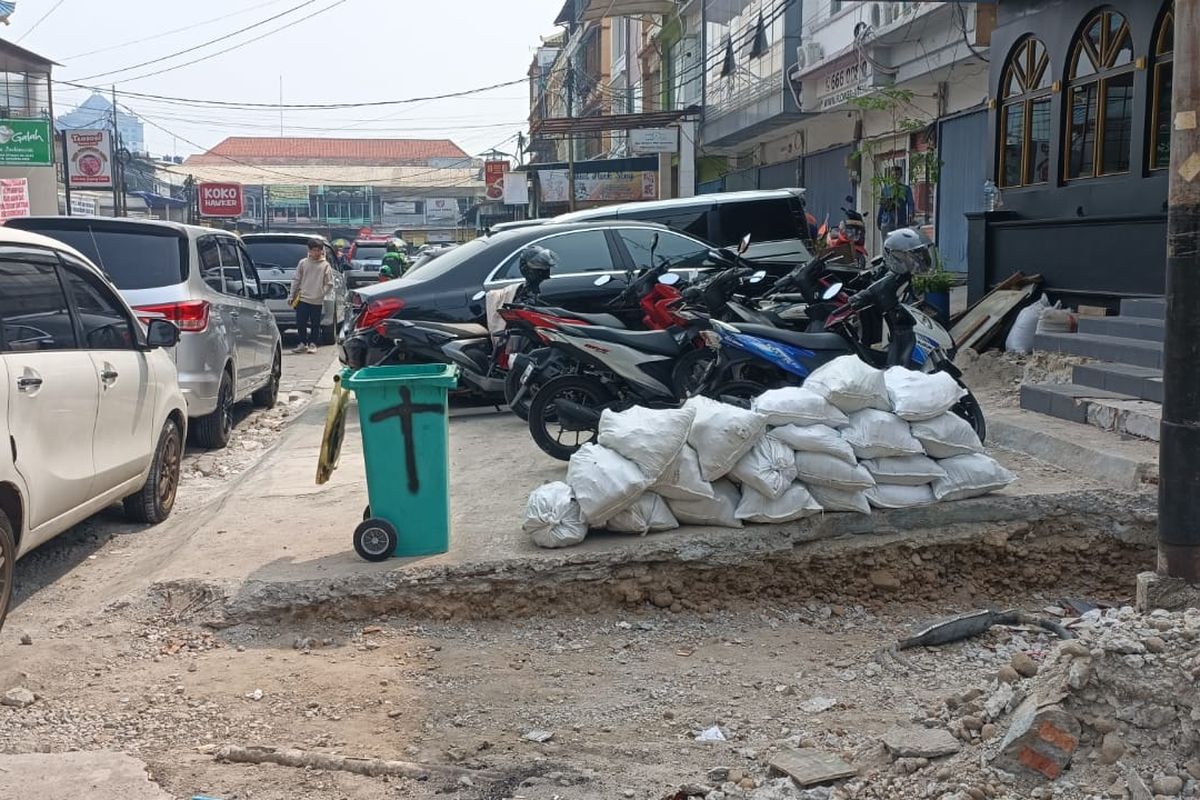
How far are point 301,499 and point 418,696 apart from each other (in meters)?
2.85

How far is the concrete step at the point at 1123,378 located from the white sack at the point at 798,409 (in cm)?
277

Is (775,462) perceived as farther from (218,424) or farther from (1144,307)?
(218,424)

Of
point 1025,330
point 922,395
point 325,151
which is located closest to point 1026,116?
point 1025,330

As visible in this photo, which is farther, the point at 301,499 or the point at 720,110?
the point at 720,110

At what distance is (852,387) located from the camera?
5879 mm

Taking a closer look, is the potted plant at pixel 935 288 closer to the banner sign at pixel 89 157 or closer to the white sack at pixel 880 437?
the white sack at pixel 880 437

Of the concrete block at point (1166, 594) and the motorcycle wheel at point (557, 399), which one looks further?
the motorcycle wheel at point (557, 399)

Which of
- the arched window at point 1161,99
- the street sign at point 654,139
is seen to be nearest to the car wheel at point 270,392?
the arched window at point 1161,99

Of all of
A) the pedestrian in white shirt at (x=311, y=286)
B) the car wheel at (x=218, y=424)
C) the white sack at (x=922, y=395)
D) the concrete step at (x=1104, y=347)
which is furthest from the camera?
the pedestrian in white shirt at (x=311, y=286)

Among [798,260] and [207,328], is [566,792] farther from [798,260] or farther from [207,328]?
[798,260]

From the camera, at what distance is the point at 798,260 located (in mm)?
13367

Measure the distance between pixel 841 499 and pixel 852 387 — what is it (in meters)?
0.59

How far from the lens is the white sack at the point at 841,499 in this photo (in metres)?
5.67

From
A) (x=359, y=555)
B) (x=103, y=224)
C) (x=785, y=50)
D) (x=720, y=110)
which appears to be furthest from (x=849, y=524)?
(x=720, y=110)
